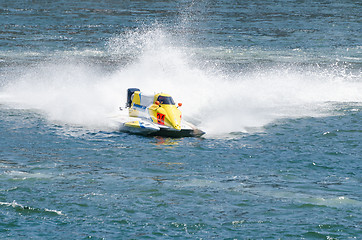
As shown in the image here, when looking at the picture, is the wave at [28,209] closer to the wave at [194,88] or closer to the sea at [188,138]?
the sea at [188,138]

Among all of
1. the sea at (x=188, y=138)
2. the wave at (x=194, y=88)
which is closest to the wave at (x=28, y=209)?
the sea at (x=188, y=138)

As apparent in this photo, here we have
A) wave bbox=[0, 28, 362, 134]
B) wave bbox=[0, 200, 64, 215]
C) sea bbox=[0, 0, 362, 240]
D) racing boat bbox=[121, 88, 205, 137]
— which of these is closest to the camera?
sea bbox=[0, 0, 362, 240]

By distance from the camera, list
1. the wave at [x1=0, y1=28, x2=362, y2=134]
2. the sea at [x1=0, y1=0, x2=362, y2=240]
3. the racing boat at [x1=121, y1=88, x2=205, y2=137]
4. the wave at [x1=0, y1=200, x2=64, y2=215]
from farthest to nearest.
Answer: the wave at [x1=0, y1=28, x2=362, y2=134] < the racing boat at [x1=121, y1=88, x2=205, y2=137] < the wave at [x1=0, y1=200, x2=64, y2=215] < the sea at [x1=0, y1=0, x2=362, y2=240]

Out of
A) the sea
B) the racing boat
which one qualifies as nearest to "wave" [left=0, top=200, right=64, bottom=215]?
the sea

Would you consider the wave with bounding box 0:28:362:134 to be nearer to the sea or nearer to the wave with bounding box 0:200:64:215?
the sea

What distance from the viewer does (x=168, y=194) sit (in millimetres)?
20781

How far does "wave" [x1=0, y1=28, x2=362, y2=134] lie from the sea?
15 cm

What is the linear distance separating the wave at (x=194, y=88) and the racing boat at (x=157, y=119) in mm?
1598

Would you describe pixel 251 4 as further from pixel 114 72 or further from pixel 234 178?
pixel 234 178

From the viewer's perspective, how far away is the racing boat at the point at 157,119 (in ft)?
94.5

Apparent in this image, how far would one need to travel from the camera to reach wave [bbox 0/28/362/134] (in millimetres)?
33875

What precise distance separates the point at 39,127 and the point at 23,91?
10.4 metres

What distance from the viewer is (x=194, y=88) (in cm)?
4031

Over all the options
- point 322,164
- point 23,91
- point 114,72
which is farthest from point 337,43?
point 322,164
